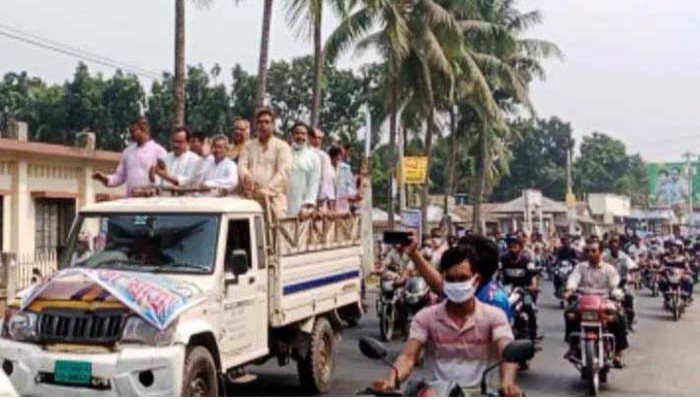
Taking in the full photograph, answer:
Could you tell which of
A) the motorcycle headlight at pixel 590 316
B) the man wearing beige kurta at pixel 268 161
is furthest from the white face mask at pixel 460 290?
the motorcycle headlight at pixel 590 316

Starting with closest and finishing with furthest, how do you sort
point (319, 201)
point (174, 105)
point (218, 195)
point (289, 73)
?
1. point (218, 195)
2. point (319, 201)
3. point (174, 105)
4. point (289, 73)

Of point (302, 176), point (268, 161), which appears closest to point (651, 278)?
point (302, 176)

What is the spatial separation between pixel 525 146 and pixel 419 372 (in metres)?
91.1

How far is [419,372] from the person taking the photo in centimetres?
541

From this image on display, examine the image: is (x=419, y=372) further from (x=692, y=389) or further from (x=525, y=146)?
(x=525, y=146)

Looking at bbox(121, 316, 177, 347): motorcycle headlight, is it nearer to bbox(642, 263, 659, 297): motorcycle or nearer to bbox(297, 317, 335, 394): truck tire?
bbox(297, 317, 335, 394): truck tire

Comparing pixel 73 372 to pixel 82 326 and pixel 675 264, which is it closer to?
pixel 82 326

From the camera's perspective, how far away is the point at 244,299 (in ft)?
26.1

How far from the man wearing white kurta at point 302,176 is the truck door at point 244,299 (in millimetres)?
1576

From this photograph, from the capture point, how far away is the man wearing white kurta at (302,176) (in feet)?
32.8

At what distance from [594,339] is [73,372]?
5698 millimetres

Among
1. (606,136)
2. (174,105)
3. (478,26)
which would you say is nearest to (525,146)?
(606,136)

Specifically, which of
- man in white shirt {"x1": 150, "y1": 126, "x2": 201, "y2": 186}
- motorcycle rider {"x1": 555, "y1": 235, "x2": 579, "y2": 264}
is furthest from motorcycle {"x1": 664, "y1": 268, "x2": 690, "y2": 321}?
man in white shirt {"x1": 150, "y1": 126, "x2": 201, "y2": 186}

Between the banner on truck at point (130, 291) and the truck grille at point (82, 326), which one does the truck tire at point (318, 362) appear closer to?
the banner on truck at point (130, 291)
